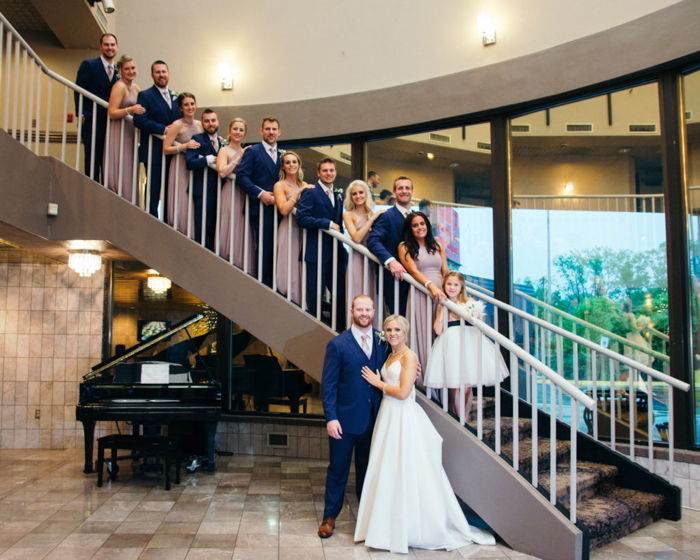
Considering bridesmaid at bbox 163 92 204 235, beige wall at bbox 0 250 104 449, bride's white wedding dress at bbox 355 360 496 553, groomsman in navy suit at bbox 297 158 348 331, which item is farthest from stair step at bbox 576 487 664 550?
beige wall at bbox 0 250 104 449

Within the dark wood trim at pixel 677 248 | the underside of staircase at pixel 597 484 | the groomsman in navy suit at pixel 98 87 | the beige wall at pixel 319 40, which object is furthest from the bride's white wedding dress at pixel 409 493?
the beige wall at pixel 319 40

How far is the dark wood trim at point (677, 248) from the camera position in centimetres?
473

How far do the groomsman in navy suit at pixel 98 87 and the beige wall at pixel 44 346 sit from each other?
2288 mm

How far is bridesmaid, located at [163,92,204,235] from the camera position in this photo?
15.7 ft

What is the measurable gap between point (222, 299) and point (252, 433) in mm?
2620

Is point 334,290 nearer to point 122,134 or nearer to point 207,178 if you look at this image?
point 207,178

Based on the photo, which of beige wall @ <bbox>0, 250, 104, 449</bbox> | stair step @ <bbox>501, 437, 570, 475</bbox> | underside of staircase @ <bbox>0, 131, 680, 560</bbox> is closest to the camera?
underside of staircase @ <bbox>0, 131, 680, 560</bbox>

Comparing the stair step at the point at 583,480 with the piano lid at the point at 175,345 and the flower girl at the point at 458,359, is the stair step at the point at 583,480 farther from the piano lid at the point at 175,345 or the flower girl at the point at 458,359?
the piano lid at the point at 175,345

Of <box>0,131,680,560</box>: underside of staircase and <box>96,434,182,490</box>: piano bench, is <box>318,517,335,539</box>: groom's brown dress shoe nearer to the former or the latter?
<box>0,131,680,560</box>: underside of staircase

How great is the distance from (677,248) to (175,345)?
168 inches

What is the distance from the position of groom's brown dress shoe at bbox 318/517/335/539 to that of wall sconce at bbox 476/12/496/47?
14.3 ft

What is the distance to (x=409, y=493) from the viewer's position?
3654 mm

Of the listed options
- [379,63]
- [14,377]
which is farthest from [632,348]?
[14,377]

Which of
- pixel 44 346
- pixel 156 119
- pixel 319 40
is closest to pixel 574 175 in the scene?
pixel 319 40
